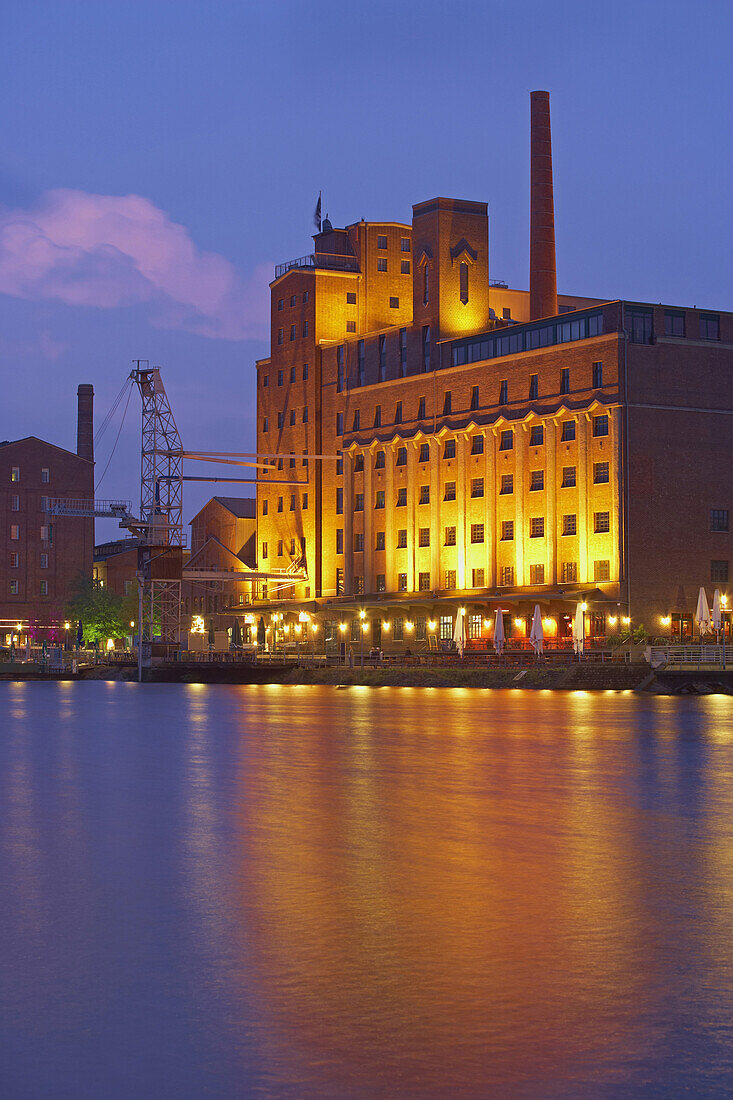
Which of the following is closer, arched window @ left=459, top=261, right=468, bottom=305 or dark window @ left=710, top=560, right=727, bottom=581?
dark window @ left=710, top=560, right=727, bottom=581

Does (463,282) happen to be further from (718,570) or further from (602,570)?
(718,570)

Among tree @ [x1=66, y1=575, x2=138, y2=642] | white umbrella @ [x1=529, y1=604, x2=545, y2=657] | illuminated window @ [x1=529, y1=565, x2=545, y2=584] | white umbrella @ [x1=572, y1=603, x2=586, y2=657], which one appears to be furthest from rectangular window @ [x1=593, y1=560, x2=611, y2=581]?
tree @ [x1=66, y1=575, x2=138, y2=642]

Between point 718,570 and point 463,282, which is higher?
point 463,282

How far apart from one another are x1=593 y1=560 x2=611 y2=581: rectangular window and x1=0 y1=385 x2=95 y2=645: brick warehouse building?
63.0 meters

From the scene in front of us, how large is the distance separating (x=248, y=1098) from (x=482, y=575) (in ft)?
269

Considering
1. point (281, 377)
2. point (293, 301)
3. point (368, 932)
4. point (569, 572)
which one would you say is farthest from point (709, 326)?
point (368, 932)

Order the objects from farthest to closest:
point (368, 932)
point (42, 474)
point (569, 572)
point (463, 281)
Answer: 1. point (42, 474)
2. point (463, 281)
3. point (569, 572)
4. point (368, 932)

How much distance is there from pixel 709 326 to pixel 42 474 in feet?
224

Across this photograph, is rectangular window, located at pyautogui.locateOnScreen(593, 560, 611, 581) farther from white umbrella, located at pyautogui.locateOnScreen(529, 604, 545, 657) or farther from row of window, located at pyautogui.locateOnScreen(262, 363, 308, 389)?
row of window, located at pyautogui.locateOnScreen(262, 363, 308, 389)

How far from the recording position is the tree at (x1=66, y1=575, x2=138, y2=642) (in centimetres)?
12306

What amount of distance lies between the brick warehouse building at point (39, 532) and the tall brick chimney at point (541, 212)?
54810 millimetres

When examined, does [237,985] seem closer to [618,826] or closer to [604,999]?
[604,999]

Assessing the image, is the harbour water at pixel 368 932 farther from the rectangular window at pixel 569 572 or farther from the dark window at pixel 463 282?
the dark window at pixel 463 282

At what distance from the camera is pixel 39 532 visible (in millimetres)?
129875
